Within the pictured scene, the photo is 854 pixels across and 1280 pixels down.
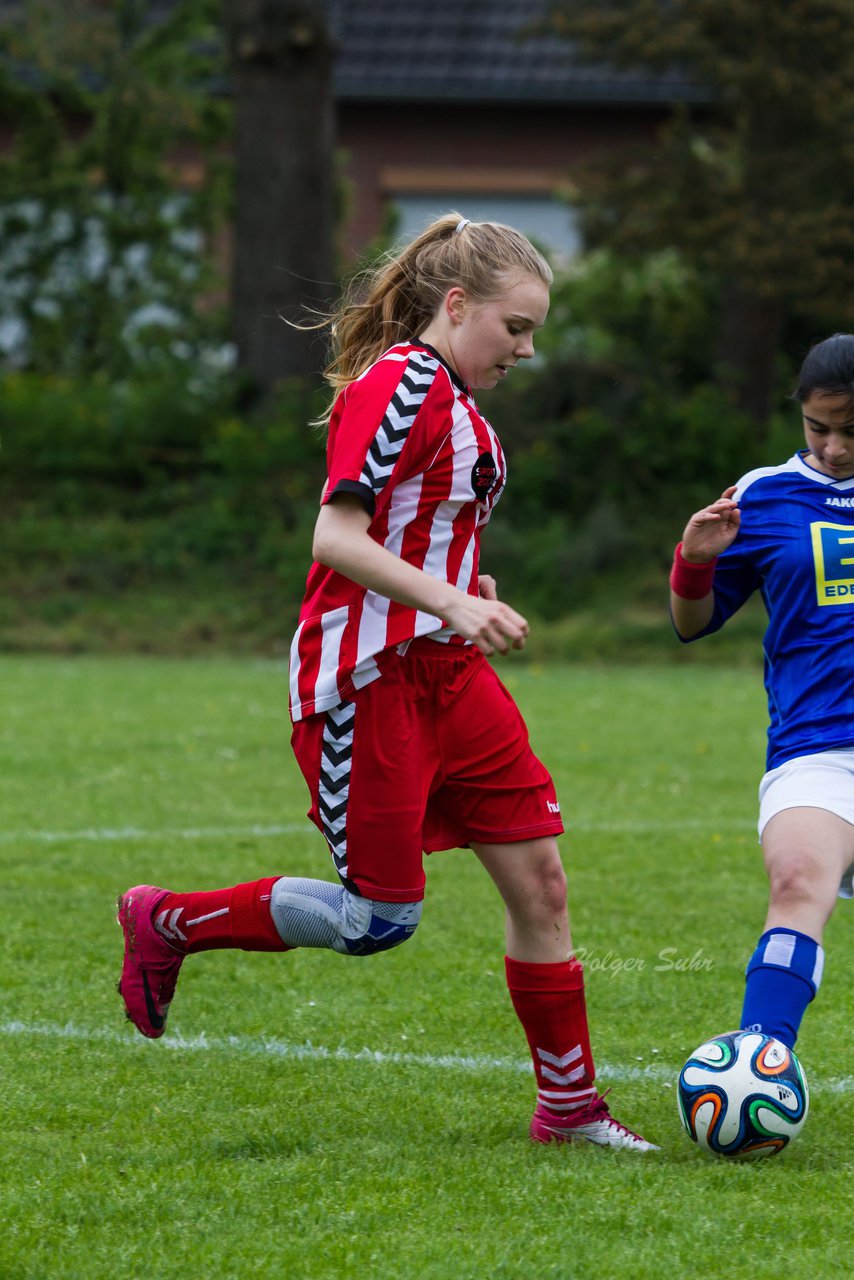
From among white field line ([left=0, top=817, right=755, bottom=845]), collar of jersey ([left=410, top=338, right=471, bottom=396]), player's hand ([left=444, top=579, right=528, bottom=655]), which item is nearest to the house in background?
white field line ([left=0, top=817, right=755, bottom=845])

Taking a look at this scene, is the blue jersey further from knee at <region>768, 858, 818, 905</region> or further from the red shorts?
the red shorts

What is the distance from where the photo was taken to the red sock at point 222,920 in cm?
388

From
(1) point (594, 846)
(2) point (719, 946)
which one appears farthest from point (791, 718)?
(1) point (594, 846)

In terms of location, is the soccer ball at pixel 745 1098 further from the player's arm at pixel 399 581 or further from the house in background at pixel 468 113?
the house in background at pixel 468 113

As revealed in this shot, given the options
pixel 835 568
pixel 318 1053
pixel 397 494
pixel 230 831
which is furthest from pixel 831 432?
pixel 230 831

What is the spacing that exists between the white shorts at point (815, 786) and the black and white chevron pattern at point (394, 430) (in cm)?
109

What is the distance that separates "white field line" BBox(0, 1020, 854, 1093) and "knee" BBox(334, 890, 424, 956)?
0.70 meters

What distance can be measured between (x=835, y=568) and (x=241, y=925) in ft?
4.91

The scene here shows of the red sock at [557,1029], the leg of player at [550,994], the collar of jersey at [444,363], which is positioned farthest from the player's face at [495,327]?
the red sock at [557,1029]

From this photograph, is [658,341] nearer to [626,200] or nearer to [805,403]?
[626,200]

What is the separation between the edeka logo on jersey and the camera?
405cm

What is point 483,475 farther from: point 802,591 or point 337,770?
point 802,591

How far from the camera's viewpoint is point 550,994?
3834 millimetres

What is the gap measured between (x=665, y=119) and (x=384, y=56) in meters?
3.94
